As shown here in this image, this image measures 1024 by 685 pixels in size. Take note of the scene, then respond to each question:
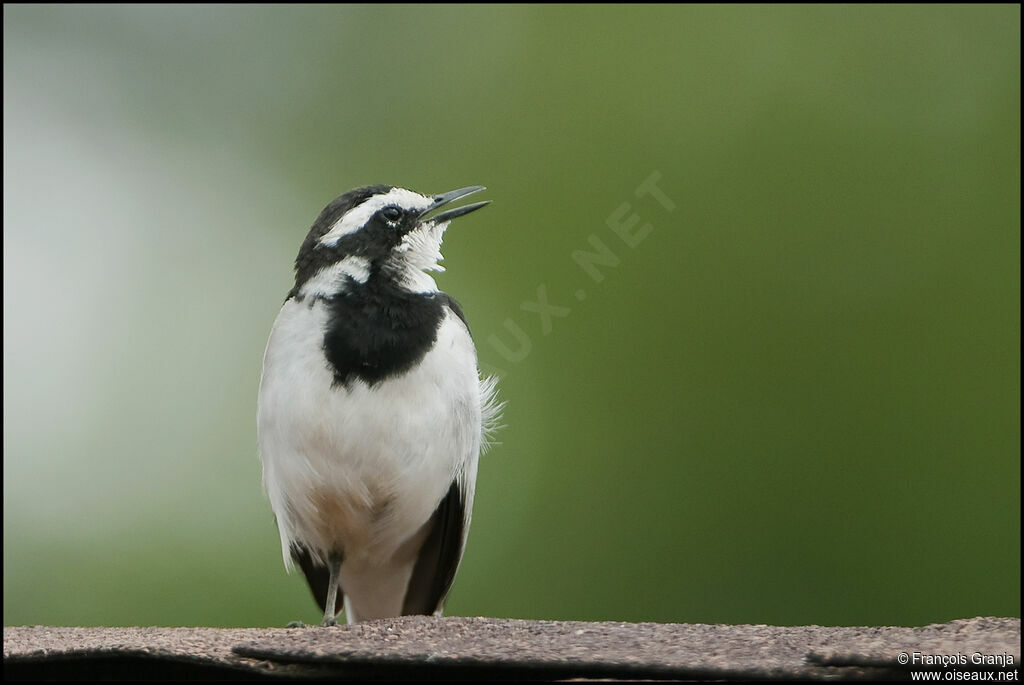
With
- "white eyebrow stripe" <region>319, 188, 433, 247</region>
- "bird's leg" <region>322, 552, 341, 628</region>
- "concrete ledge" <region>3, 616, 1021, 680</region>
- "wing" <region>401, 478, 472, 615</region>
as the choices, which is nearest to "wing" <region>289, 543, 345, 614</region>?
"bird's leg" <region>322, 552, 341, 628</region>

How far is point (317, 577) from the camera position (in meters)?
5.32

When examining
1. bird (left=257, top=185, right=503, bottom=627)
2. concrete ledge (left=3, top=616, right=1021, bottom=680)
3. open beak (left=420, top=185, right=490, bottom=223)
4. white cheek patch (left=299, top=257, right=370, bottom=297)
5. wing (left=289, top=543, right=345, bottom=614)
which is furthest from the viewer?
Answer: wing (left=289, top=543, right=345, bottom=614)

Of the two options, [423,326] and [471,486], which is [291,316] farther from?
[471,486]

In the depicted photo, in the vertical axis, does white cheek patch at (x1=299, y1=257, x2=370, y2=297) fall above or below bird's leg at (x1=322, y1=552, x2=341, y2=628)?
above

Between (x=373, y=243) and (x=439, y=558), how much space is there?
1.49 meters

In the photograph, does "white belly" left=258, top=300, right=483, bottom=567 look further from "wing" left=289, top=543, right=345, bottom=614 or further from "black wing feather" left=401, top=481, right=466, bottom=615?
"wing" left=289, top=543, right=345, bottom=614

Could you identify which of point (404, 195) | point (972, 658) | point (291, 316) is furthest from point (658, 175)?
point (972, 658)

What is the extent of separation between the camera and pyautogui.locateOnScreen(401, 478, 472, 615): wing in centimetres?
496

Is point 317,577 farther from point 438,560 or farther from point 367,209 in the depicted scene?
point 367,209

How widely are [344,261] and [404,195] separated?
399 mm

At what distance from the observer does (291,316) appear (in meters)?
4.56

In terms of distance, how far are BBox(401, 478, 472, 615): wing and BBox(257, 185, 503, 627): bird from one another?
1cm

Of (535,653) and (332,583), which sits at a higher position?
(535,653)

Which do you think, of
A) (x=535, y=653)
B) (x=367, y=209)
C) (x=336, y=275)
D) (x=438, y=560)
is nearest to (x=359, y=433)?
(x=336, y=275)
